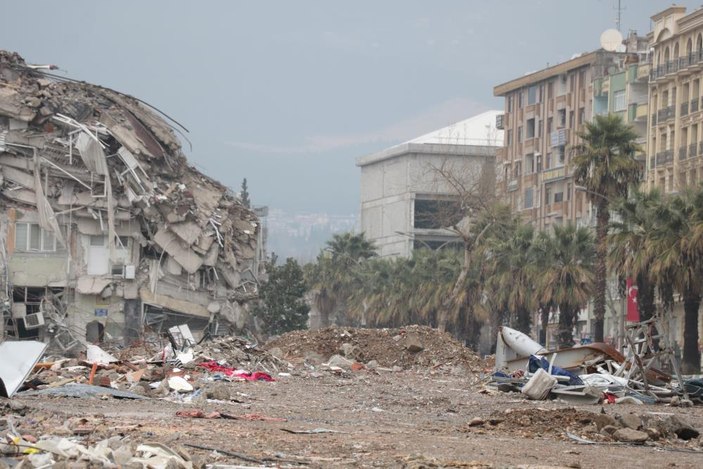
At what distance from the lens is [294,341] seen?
50.8m

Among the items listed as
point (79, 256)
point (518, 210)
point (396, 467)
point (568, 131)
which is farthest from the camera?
point (518, 210)

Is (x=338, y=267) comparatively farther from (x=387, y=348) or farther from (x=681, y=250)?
(x=681, y=250)

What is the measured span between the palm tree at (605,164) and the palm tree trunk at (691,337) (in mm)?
5703

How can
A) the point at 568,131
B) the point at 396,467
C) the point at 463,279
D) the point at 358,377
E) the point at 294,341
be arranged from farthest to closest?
the point at 568,131, the point at 463,279, the point at 294,341, the point at 358,377, the point at 396,467

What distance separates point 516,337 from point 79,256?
76.5 feet

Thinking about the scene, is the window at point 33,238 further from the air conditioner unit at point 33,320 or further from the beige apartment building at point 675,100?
the beige apartment building at point 675,100

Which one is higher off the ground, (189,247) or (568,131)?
(568,131)

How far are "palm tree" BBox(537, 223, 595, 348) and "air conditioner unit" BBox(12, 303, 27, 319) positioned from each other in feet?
68.7

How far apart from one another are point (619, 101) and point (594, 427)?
7402cm

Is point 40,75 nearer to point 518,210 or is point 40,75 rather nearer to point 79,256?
point 79,256

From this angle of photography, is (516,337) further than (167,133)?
No

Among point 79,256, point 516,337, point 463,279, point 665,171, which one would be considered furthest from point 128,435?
point 665,171

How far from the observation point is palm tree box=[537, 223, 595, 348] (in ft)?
205

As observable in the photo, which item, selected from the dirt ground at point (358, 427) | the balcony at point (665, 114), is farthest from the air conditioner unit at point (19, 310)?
the balcony at point (665, 114)
